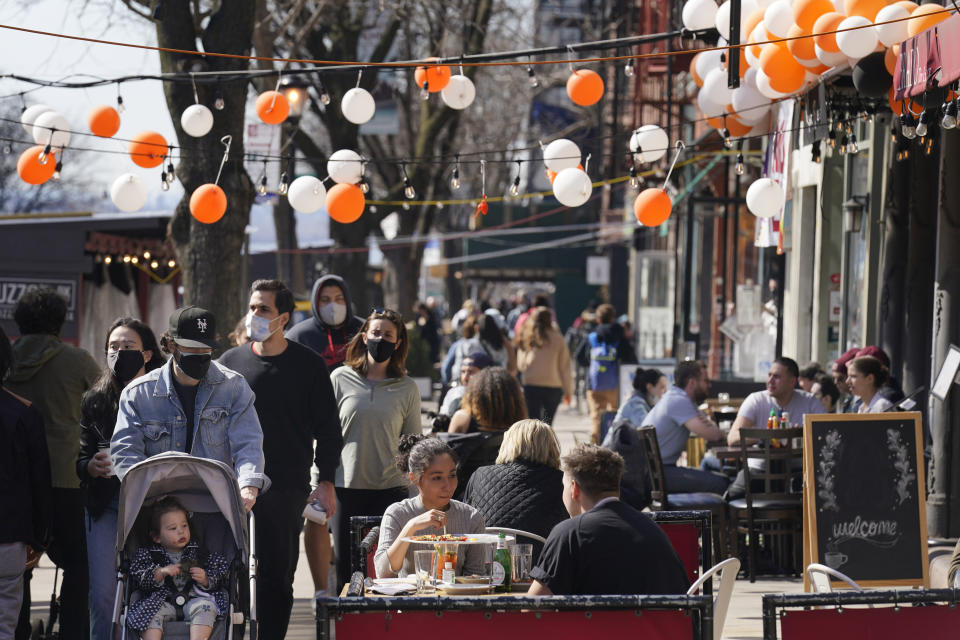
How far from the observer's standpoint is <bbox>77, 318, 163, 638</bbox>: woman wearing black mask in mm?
6102

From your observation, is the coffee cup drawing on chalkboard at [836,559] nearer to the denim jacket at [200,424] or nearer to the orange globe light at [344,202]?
the denim jacket at [200,424]

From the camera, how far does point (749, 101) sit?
1183cm

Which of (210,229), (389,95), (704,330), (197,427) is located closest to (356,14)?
(389,95)

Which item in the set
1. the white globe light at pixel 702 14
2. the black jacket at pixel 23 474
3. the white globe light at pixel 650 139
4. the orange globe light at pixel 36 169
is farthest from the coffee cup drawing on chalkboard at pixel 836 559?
the orange globe light at pixel 36 169

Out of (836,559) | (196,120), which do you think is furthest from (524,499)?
→ (196,120)

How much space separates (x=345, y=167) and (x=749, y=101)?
3.57 metres

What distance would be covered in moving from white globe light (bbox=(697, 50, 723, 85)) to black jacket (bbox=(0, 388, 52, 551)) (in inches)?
316

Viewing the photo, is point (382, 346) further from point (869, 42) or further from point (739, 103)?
point (739, 103)

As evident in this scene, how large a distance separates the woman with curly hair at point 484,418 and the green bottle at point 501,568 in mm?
2311

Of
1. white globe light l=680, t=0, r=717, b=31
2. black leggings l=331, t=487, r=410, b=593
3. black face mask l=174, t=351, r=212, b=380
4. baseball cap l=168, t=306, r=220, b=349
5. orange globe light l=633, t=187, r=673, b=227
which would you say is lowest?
black leggings l=331, t=487, r=410, b=593

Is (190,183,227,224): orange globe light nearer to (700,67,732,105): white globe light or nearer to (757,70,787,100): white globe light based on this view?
(700,67,732,105): white globe light

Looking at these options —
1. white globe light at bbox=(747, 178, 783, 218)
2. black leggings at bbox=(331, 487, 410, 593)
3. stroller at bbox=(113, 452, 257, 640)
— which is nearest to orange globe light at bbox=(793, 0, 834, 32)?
white globe light at bbox=(747, 178, 783, 218)

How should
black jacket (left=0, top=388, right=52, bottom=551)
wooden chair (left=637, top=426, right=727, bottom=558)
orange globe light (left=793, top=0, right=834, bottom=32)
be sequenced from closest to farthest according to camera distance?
black jacket (left=0, top=388, right=52, bottom=551)
orange globe light (left=793, top=0, right=834, bottom=32)
wooden chair (left=637, top=426, right=727, bottom=558)

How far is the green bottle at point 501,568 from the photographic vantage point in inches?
220
